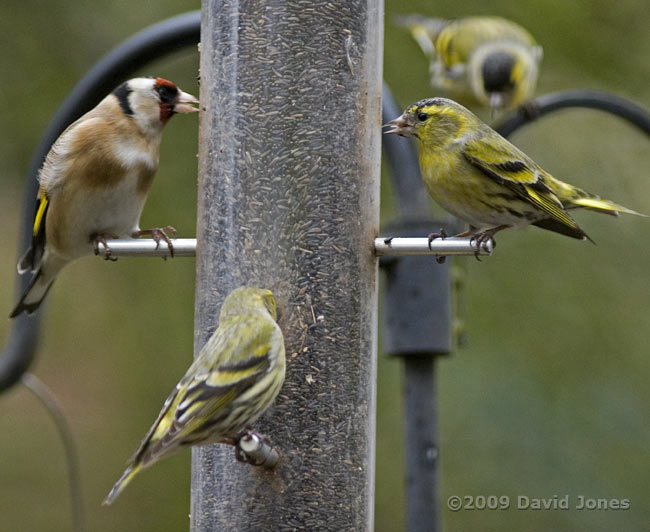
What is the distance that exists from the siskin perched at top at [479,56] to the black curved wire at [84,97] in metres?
3.47

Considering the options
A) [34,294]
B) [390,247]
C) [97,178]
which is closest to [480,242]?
[390,247]

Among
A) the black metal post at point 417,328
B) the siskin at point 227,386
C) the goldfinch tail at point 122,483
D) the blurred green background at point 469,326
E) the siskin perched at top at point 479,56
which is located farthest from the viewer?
the siskin perched at top at point 479,56

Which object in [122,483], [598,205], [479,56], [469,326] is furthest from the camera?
[479,56]

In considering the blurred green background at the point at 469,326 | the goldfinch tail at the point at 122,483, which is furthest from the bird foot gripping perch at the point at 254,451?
the blurred green background at the point at 469,326

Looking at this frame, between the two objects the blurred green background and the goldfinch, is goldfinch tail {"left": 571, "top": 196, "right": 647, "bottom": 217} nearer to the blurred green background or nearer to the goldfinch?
the goldfinch

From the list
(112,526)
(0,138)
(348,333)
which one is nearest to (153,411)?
(112,526)

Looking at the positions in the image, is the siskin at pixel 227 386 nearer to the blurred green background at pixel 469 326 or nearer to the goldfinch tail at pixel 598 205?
the goldfinch tail at pixel 598 205

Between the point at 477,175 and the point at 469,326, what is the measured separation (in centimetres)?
360

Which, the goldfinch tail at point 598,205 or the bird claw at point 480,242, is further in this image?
the goldfinch tail at point 598,205

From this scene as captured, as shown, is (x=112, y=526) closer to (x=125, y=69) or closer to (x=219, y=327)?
(x=125, y=69)

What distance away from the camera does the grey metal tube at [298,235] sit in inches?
175

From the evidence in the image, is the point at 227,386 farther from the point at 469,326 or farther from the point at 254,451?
the point at 469,326

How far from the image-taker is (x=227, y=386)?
3.91 m

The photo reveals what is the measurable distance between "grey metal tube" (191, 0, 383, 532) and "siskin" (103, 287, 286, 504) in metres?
0.31
